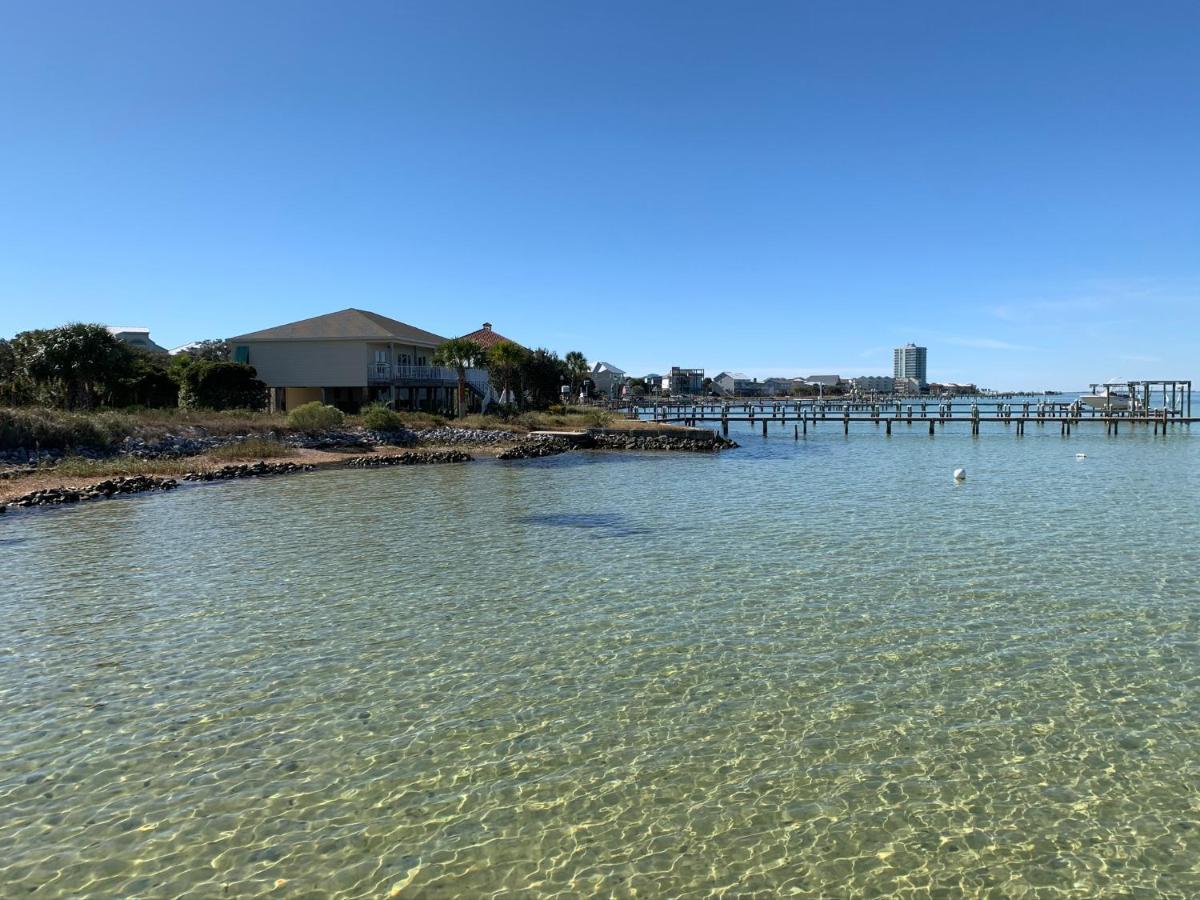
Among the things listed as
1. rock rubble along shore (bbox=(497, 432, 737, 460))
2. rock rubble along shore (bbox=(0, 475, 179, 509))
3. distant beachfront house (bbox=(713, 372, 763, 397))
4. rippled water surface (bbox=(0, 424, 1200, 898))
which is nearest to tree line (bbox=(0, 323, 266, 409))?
rock rubble along shore (bbox=(0, 475, 179, 509))

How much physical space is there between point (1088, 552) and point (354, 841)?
15.1 metres

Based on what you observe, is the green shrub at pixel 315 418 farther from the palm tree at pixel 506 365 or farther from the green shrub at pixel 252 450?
the palm tree at pixel 506 365

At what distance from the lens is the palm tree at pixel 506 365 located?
50.4 meters

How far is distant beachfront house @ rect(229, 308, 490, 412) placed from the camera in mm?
46438

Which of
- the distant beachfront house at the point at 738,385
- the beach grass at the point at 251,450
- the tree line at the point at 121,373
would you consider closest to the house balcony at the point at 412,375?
the tree line at the point at 121,373

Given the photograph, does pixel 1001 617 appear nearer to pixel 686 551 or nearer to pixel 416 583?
pixel 686 551

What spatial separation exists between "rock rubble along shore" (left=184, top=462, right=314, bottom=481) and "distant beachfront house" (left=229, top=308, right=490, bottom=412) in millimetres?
15890

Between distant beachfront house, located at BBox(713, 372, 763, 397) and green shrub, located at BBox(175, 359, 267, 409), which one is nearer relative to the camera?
green shrub, located at BBox(175, 359, 267, 409)

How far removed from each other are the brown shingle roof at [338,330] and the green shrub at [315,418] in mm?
6712

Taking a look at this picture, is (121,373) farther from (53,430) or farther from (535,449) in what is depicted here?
(535,449)

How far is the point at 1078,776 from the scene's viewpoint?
6336 mm

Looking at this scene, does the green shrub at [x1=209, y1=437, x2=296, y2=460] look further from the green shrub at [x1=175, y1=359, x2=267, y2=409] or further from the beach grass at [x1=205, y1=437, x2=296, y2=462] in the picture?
the green shrub at [x1=175, y1=359, x2=267, y2=409]

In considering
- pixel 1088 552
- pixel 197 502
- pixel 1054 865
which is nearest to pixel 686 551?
pixel 1088 552

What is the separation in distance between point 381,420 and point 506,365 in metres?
13.2
